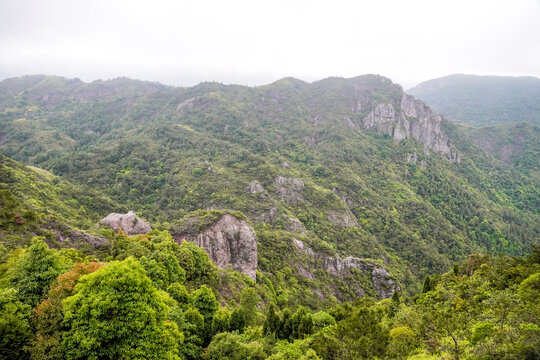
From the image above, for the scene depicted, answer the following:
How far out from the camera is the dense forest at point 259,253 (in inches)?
726

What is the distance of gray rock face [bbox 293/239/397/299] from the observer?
272 ft

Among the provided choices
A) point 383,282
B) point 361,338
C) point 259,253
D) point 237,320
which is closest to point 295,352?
point 361,338

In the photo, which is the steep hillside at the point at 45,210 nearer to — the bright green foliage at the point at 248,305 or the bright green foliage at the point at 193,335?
the bright green foliage at the point at 193,335

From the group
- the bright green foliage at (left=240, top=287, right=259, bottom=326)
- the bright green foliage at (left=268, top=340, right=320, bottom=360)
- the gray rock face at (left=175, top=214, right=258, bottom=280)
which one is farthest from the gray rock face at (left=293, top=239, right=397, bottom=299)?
the bright green foliage at (left=268, top=340, right=320, bottom=360)

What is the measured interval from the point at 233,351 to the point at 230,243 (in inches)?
1679

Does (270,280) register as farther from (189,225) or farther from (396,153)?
(396,153)

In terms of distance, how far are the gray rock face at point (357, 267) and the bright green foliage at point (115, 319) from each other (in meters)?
68.2

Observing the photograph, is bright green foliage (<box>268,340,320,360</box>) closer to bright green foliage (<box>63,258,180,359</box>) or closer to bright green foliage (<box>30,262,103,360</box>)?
bright green foliage (<box>63,258,180,359</box>)

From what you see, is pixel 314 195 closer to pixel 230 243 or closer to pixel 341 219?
pixel 341 219

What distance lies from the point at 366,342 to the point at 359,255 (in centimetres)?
9439

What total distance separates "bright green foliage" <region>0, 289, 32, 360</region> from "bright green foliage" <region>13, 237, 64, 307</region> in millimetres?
2658

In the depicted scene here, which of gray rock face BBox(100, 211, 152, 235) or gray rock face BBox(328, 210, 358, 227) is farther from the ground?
gray rock face BBox(100, 211, 152, 235)

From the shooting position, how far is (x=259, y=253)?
243 ft

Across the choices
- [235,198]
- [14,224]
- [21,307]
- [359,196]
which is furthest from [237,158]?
[21,307]
